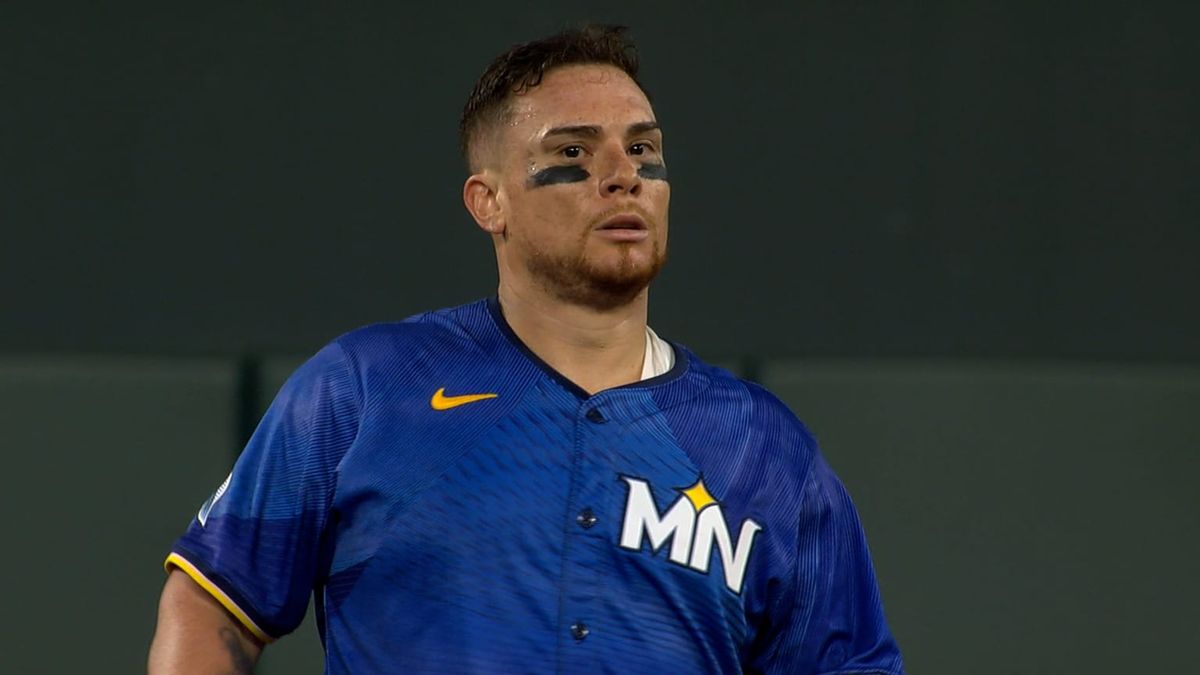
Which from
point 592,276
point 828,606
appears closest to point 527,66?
point 592,276

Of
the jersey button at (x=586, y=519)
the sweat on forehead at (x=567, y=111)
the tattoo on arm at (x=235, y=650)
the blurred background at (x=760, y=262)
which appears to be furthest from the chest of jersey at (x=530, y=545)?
the blurred background at (x=760, y=262)

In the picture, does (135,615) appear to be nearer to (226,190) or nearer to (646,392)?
(226,190)

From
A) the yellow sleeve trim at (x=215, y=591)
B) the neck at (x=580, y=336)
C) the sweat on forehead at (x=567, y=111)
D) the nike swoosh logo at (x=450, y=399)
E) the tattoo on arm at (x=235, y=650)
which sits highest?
the sweat on forehead at (x=567, y=111)

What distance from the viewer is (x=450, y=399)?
202 centimetres

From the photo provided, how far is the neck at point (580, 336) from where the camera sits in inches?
83.0

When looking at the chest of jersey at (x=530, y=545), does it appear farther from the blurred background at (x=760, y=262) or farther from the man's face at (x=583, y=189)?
the blurred background at (x=760, y=262)

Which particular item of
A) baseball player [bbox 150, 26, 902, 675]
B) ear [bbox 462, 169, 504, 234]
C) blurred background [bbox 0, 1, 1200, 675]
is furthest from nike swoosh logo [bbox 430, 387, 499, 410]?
blurred background [bbox 0, 1, 1200, 675]

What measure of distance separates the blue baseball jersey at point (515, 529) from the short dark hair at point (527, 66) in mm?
298

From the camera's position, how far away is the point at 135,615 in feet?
11.1

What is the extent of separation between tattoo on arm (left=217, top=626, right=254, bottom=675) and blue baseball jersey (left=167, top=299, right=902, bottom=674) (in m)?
0.03

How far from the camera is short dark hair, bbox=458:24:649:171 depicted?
2143 mm

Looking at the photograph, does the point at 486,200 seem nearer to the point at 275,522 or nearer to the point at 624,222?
the point at 624,222

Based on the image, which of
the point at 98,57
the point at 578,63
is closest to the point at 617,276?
the point at 578,63

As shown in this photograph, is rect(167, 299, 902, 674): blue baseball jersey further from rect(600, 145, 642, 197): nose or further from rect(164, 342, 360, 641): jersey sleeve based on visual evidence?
rect(600, 145, 642, 197): nose
